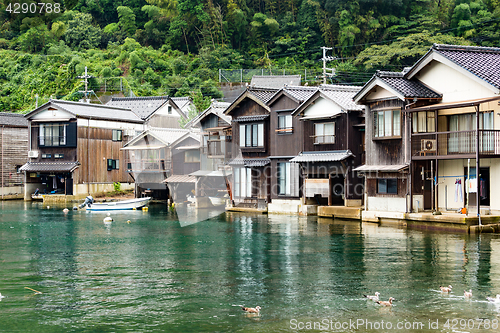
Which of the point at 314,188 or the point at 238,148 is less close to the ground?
the point at 238,148

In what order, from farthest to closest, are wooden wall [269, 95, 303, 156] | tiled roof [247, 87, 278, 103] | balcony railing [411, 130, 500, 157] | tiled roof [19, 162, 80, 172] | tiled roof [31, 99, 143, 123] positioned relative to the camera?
tiled roof [31, 99, 143, 123] → tiled roof [19, 162, 80, 172] → tiled roof [247, 87, 278, 103] → wooden wall [269, 95, 303, 156] → balcony railing [411, 130, 500, 157]

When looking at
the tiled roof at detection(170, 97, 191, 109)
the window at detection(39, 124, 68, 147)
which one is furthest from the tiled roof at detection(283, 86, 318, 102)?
the tiled roof at detection(170, 97, 191, 109)

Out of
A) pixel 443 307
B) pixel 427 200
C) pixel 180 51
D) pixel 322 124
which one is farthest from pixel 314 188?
pixel 180 51

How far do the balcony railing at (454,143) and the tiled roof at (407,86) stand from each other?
89.0 inches

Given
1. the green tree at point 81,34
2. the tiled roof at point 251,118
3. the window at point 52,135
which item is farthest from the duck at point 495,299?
the green tree at point 81,34

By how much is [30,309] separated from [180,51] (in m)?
76.1

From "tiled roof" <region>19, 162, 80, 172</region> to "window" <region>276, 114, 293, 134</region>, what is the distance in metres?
25.3

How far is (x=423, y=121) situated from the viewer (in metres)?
32.7

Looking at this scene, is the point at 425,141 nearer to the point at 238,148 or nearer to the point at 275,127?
the point at 275,127

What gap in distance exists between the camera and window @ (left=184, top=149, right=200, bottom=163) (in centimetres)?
5366

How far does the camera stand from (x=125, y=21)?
9138 cm

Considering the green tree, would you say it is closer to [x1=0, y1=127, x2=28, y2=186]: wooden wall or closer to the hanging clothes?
[x1=0, y1=127, x2=28, y2=186]: wooden wall

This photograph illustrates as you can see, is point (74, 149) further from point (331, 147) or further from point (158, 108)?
point (331, 147)

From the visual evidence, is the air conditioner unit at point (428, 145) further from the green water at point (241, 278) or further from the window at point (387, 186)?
the green water at point (241, 278)
